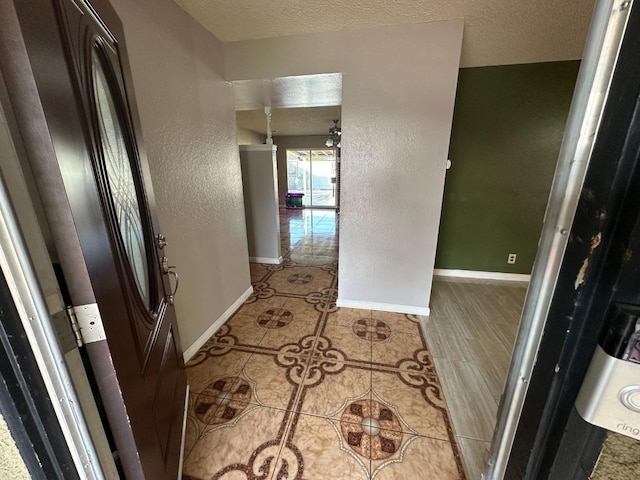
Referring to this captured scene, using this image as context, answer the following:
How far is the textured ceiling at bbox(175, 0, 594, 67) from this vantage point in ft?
5.51

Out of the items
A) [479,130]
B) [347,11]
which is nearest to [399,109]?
[347,11]

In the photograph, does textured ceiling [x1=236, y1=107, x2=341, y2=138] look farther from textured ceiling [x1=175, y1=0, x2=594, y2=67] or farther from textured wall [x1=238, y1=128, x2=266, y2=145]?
textured ceiling [x1=175, y1=0, x2=594, y2=67]

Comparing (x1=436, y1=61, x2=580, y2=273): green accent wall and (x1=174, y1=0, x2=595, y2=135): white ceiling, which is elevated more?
(x1=174, y1=0, x2=595, y2=135): white ceiling

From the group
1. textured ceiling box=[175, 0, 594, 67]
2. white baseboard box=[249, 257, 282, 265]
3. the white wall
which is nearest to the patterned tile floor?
the white wall

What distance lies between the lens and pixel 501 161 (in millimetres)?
3012

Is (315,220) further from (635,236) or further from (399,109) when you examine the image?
(635,236)

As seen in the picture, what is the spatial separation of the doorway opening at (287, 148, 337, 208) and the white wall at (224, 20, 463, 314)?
23.4 feet

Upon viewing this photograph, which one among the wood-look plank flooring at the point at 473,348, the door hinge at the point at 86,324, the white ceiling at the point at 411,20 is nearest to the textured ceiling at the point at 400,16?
the white ceiling at the point at 411,20

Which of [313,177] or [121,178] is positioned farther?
[313,177]

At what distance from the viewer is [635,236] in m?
0.32

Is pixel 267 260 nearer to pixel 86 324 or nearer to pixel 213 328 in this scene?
pixel 213 328

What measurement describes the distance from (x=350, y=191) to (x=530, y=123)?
2.35 metres

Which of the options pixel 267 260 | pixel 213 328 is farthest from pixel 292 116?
pixel 213 328

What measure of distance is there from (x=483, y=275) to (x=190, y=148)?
3.59 metres
